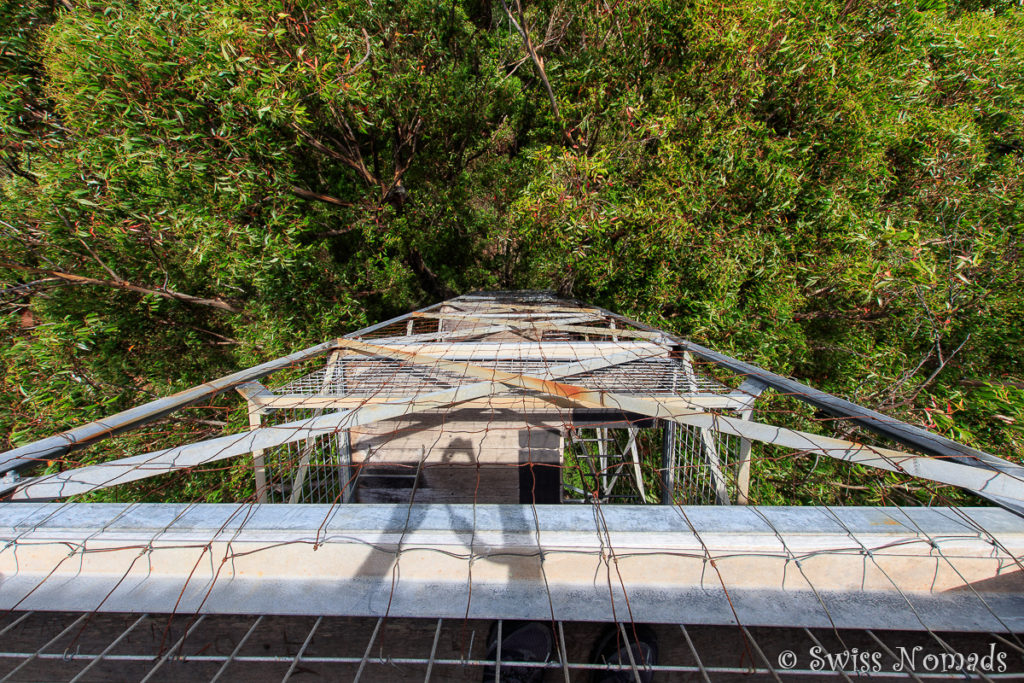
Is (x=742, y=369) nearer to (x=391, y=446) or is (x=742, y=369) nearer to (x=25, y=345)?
(x=391, y=446)

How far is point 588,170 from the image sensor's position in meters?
4.69

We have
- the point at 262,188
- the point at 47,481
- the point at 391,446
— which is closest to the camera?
the point at 47,481

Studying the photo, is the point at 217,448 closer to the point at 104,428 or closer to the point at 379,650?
the point at 104,428

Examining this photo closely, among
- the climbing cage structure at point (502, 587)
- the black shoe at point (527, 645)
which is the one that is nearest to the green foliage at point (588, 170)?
the climbing cage structure at point (502, 587)

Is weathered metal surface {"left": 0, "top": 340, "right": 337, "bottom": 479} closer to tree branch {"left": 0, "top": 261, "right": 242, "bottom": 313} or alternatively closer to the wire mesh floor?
the wire mesh floor

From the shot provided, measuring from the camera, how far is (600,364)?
7.93 ft

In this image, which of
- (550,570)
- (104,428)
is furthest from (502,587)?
(104,428)

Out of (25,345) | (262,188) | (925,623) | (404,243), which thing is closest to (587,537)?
(925,623)

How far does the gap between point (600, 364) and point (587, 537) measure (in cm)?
168

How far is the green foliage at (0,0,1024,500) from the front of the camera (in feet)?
14.5

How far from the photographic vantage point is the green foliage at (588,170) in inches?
175

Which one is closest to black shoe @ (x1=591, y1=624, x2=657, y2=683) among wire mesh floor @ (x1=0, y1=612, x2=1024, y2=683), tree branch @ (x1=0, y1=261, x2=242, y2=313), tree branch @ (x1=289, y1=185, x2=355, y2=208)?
wire mesh floor @ (x1=0, y1=612, x2=1024, y2=683)

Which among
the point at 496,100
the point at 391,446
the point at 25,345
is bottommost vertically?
the point at 391,446

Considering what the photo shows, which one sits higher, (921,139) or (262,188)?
(921,139)
